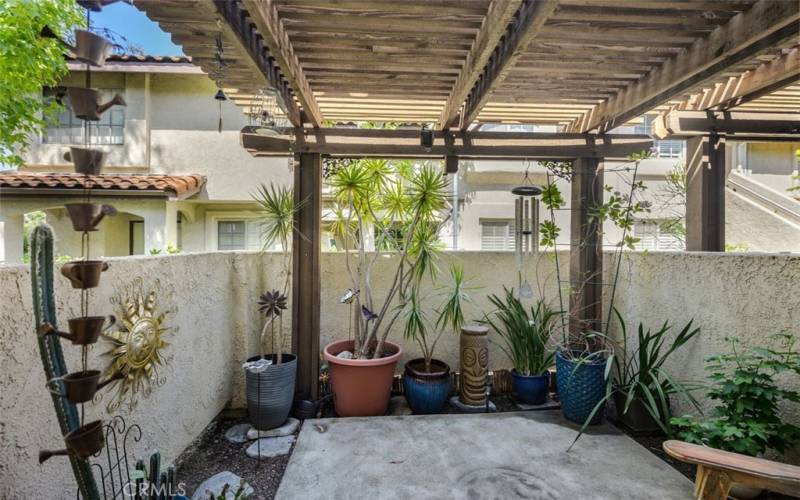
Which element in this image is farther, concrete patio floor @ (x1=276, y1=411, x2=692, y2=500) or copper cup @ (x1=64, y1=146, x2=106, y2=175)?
concrete patio floor @ (x1=276, y1=411, x2=692, y2=500)

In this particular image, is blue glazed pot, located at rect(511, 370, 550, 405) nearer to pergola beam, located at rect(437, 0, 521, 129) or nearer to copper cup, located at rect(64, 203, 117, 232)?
pergola beam, located at rect(437, 0, 521, 129)

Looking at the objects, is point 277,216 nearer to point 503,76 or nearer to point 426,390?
point 426,390

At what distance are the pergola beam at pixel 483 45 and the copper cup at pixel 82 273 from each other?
2216mm

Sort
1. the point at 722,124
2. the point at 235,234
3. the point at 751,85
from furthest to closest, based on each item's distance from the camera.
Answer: the point at 235,234, the point at 722,124, the point at 751,85

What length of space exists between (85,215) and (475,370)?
3.61m

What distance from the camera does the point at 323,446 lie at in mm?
3137

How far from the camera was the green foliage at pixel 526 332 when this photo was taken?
4055 mm

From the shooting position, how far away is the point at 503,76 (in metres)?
2.60

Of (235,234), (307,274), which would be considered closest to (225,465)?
(307,274)

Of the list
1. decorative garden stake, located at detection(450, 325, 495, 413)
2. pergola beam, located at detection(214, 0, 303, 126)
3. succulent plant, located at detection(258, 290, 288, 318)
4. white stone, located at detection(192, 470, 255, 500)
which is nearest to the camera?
pergola beam, located at detection(214, 0, 303, 126)

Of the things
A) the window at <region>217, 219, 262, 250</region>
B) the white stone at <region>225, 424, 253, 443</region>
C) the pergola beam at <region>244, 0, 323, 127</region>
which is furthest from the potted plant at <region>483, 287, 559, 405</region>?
the window at <region>217, 219, 262, 250</region>

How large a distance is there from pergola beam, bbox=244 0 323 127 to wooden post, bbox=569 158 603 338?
10.2ft

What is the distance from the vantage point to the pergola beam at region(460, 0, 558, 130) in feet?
6.31

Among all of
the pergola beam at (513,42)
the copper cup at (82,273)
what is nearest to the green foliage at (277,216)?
the pergola beam at (513,42)
